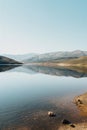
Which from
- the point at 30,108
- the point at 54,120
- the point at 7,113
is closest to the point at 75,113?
the point at 54,120

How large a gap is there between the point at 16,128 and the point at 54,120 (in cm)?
749

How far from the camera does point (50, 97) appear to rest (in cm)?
5684

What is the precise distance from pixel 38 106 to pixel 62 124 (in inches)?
490

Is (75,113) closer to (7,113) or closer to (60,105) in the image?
(60,105)

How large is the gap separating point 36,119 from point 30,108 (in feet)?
24.1

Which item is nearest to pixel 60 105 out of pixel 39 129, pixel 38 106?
pixel 38 106

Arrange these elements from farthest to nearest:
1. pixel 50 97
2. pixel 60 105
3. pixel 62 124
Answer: pixel 50 97, pixel 60 105, pixel 62 124

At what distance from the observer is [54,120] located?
3703 cm

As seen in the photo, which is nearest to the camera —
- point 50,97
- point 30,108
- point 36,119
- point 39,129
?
point 39,129

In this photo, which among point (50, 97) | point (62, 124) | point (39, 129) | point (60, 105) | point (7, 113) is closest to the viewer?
point (39, 129)

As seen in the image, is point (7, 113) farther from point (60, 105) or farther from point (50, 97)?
point (50, 97)

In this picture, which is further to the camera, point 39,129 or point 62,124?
point 62,124

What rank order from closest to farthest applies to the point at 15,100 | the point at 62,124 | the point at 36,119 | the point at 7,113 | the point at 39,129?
the point at 39,129, the point at 62,124, the point at 36,119, the point at 7,113, the point at 15,100

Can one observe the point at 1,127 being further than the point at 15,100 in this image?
No
